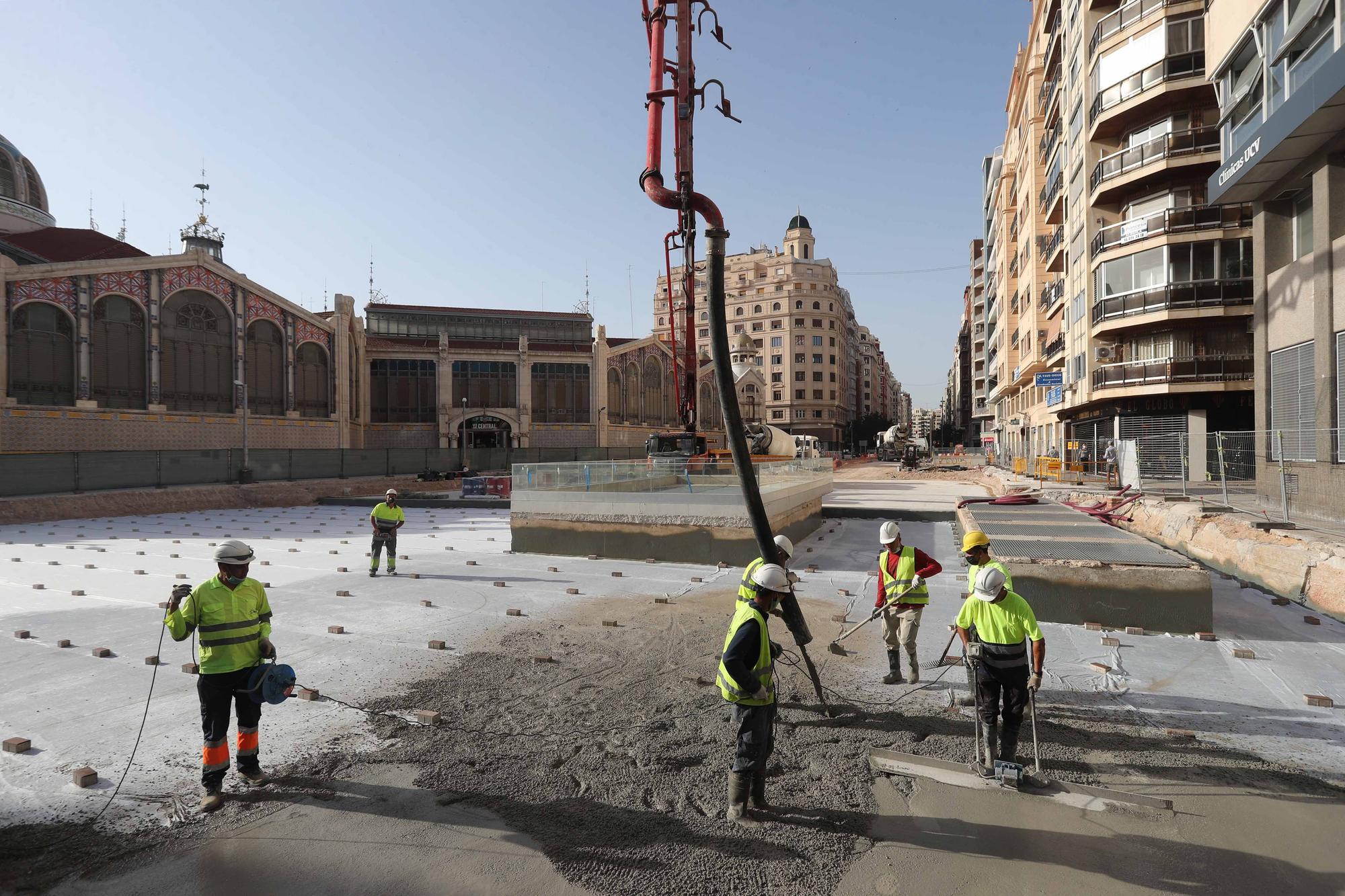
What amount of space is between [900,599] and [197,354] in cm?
4118

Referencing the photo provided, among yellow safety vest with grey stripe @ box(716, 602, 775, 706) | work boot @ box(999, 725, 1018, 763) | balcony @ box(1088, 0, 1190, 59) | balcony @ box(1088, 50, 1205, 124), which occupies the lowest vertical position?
work boot @ box(999, 725, 1018, 763)

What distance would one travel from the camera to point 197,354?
36.1m

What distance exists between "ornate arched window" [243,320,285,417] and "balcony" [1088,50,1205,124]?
4413 cm

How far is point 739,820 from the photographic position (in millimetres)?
4508

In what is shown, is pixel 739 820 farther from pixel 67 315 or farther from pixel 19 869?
pixel 67 315

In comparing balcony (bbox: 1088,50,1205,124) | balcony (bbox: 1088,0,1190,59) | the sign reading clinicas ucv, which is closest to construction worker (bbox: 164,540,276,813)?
the sign reading clinicas ucv

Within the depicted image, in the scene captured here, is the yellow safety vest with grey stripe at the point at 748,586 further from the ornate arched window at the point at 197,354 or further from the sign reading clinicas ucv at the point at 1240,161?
the ornate arched window at the point at 197,354

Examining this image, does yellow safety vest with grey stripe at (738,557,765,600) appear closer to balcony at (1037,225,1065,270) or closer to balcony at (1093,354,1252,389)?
balcony at (1093,354,1252,389)

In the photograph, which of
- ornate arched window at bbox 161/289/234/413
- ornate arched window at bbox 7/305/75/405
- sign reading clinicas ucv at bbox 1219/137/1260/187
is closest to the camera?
sign reading clinicas ucv at bbox 1219/137/1260/187

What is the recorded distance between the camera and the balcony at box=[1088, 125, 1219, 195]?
78.4 ft

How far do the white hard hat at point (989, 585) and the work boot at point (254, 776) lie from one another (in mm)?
5564

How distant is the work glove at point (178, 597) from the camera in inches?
179

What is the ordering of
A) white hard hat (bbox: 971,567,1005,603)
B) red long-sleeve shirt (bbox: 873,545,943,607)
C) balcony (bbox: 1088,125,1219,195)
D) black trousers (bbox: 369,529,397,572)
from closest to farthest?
white hard hat (bbox: 971,567,1005,603)
red long-sleeve shirt (bbox: 873,545,943,607)
black trousers (bbox: 369,529,397,572)
balcony (bbox: 1088,125,1219,195)

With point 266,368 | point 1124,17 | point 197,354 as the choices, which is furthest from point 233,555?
point 266,368
